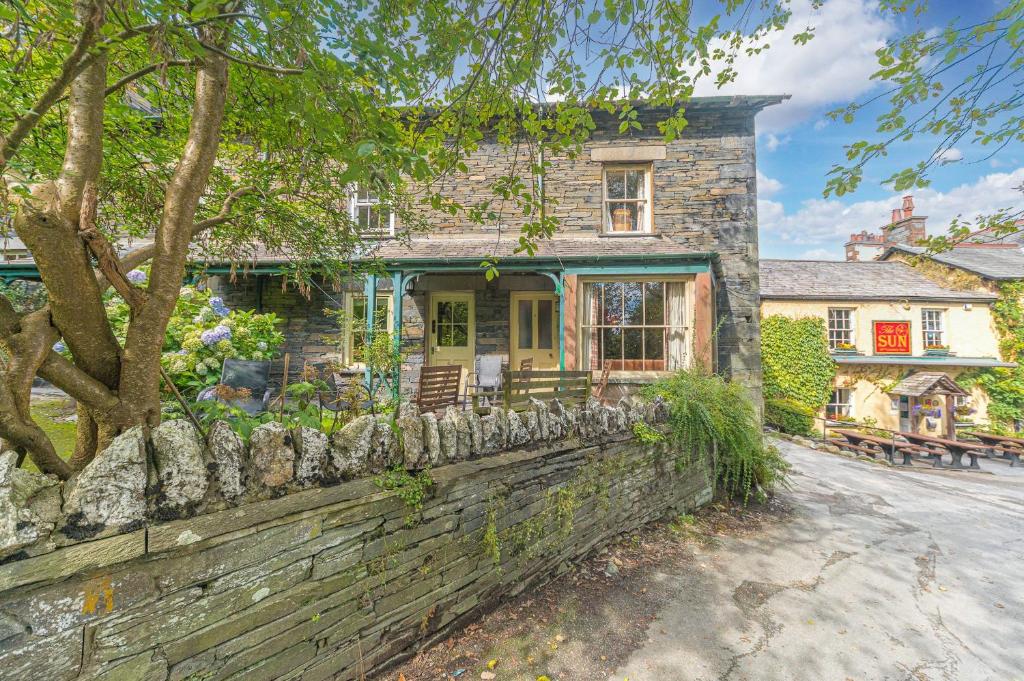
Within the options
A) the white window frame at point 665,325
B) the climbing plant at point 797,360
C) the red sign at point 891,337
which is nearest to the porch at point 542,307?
the white window frame at point 665,325

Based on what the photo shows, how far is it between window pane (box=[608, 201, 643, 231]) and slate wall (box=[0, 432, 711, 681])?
21.5 ft

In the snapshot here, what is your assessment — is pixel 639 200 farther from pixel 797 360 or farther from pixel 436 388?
pixel 797 360

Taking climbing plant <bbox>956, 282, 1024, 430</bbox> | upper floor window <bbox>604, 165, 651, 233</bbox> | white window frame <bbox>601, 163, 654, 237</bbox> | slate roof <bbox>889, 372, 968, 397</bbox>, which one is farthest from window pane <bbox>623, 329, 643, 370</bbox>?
climbing plant <bbox>956, 282, 1024, 430</bbox>

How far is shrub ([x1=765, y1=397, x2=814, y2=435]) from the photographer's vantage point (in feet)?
41.3

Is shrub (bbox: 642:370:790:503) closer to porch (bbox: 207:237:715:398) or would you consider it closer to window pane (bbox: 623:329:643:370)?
porch (bbox: 207:237:715:398)

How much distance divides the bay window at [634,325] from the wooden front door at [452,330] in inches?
109

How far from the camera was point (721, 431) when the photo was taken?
505 centimetres

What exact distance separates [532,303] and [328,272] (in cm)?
599

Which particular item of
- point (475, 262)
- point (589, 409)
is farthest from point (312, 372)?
point (475, 262)

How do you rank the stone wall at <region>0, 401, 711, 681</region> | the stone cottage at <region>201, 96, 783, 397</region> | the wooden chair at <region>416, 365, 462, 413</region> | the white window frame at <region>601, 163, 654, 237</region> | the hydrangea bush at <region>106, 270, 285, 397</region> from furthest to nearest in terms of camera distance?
the white window frame at <region>601, 163, 654, 237</region>
the stone cottage at <region>201, 96, 783, 397</region>
the hydrangea bush at <region>106, 270, 285, 397</region>
the wooden chair at <region>416, 365, 462, 413</region>
the stone wall at <region>0, 401, 711, 681</region>

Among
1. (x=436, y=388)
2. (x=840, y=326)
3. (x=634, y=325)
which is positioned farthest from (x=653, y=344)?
(x=840, y=326)

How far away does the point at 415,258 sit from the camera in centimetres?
742

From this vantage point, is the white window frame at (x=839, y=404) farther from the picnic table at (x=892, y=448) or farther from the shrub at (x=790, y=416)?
the picnic table at (x=892, y=448)

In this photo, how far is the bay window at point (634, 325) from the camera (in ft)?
24.5
